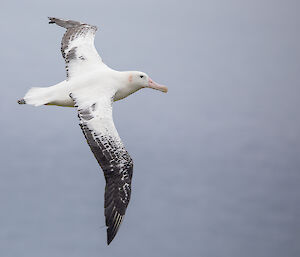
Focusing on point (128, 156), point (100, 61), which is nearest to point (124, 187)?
point (128, 156)

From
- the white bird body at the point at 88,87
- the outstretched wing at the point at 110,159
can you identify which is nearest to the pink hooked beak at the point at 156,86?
the white bird body at the point at 88,87

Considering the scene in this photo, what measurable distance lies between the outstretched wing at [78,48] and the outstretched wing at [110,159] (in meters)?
1.45

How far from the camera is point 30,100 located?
13.1 metres

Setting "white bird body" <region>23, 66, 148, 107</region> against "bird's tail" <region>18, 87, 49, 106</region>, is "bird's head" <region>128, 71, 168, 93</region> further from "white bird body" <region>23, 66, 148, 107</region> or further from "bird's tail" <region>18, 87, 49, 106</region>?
"bird's tail" <region>18, 87, 49, 106</region>

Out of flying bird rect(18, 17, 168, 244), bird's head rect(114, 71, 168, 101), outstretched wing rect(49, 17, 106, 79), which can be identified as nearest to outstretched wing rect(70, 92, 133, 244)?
flying bird rect(18, 17, 168, 244)

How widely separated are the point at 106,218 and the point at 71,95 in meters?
2.26

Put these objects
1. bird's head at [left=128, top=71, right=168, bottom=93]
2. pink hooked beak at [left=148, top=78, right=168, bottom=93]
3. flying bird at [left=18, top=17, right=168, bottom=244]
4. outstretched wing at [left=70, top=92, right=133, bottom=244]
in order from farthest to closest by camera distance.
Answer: pink hooked beak at [left=148, top=78, right=168, bottom=93]
bird's head at [left=128, top=71, right=168, bottom=93]
flying bird at [left=18, top=17, right=168, bottom=244]
outstretched wing at [left=70, top=92, right=133, bottom=244]

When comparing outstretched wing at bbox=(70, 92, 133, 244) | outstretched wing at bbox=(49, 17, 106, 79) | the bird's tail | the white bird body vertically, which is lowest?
outstretched wing at bbox=(70, 92, 133, 244)

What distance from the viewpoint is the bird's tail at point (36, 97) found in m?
12.9

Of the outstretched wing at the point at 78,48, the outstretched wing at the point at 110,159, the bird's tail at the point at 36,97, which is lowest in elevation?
the outstretched wing at the point at 110,159

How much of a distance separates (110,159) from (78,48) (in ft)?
9.86

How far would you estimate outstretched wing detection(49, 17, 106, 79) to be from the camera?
13500 millimetres

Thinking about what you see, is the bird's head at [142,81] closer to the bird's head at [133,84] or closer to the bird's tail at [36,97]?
the bird's head at [133,84]

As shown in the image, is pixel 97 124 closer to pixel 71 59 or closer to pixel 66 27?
pixel 71 59
